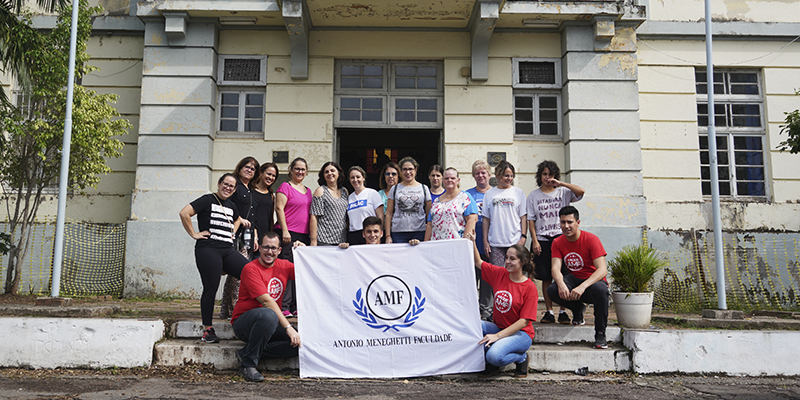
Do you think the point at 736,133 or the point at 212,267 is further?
the point at 736,133

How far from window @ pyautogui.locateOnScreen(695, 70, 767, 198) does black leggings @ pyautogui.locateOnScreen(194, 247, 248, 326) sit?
8.64m

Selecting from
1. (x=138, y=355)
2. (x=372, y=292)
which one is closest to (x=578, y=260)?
(x=372, y=292)

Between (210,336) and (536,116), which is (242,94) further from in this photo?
(210,336)

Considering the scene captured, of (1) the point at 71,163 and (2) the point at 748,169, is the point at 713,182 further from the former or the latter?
(1) the point at 71,163

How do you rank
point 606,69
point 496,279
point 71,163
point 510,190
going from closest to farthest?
Answer: 1. point 496,279
2. point 510,190
3. point 71,163
4. point 606,69

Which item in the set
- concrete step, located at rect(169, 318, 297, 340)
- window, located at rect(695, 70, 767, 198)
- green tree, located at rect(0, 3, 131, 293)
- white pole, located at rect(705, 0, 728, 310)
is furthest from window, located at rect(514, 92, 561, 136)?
green tree, located at rect(0, 3, 131, 293)

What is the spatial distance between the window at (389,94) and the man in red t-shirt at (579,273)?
4700 mm

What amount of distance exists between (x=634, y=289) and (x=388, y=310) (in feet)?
9.02

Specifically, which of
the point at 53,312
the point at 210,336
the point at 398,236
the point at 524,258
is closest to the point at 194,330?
the point at 210,336

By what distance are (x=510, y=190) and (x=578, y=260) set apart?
3.53 ft

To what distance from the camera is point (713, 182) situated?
21.8 ft

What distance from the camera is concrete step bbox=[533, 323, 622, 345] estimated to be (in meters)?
5.39

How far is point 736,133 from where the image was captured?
32.9ft

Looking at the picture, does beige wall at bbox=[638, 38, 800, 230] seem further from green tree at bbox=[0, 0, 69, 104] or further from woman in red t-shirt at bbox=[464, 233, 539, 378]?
green tree at bbox=[0, 0, 69, 104]
